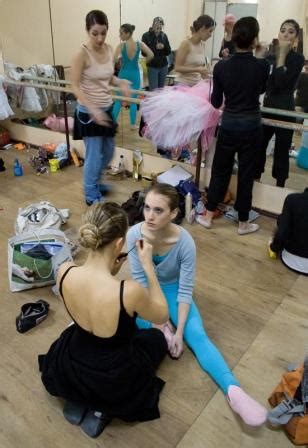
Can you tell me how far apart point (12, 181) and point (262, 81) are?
261 cm

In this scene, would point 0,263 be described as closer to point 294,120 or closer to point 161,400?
point 161,400

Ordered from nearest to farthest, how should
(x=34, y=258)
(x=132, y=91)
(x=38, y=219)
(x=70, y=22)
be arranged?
(x=34, y=258) → (x=38, y=219) → (x=132, y=91) → (x=70, y=22)

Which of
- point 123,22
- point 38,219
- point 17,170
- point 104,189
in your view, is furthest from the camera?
point 17,170

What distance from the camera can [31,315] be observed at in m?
2.11

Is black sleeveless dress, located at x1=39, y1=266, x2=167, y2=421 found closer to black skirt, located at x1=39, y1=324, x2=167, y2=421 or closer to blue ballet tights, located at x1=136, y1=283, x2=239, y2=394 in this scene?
black skirt, located at x1=39, y1=324, x2=167, y2=421

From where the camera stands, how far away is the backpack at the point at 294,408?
1.51 metres

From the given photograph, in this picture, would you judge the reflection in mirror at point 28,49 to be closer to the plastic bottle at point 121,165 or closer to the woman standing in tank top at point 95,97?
the plastic bottle at point 121,165

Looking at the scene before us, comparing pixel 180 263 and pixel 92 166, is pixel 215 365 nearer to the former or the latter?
pixel 180 263

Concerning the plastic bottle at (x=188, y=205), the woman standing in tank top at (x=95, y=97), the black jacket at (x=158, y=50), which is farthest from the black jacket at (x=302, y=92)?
the woman standing in tank top at (x=95, y=97)

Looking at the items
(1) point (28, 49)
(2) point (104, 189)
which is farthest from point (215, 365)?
(1) point (28, 49)

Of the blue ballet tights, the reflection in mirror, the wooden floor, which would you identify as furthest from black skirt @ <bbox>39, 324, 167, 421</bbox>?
the reflection in mirror

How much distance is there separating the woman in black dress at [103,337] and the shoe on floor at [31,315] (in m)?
0.42

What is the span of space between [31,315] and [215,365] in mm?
1003

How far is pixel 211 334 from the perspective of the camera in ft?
6.84
